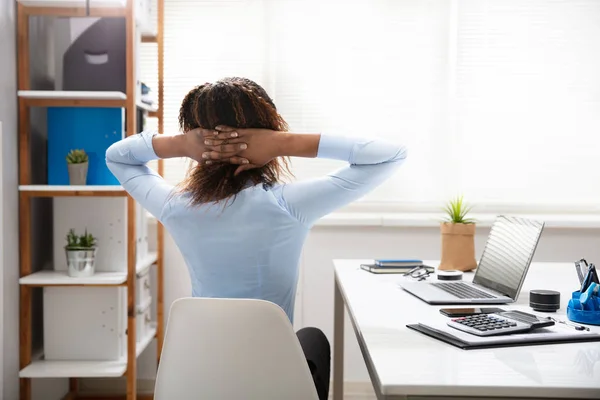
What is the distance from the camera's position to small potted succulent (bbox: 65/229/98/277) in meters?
2.52

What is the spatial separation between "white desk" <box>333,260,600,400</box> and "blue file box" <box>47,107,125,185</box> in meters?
1.43

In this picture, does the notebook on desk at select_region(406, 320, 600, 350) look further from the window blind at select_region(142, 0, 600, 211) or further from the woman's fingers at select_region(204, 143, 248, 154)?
the window blind at select_region(142, 0, 600, 211)

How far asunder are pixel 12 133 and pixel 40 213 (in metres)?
0.43

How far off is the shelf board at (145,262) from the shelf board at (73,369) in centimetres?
38

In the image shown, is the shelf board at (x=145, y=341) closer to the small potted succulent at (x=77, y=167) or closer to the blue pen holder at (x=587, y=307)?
the small potted succulent at (x=77, y=167)

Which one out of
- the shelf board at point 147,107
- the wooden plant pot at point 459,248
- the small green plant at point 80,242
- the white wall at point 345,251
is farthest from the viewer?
the white wall at point 345,251

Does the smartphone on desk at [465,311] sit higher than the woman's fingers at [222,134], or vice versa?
the woman's fingers at [222,134]

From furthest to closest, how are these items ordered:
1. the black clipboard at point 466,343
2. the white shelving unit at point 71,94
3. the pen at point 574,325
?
1. the white shelving unit at point 71,94
2. the pen at point 574,325
3. the black clipboard at point 466,343

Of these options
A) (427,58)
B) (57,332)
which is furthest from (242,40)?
(57,332)

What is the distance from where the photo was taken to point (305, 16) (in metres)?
3.17

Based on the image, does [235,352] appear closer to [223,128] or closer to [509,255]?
[223,128]

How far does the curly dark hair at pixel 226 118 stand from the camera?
5.09ft

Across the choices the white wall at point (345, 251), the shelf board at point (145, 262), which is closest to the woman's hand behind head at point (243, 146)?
the shelf board at point (145, 262)

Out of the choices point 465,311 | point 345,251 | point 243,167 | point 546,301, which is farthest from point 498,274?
point 345,251
